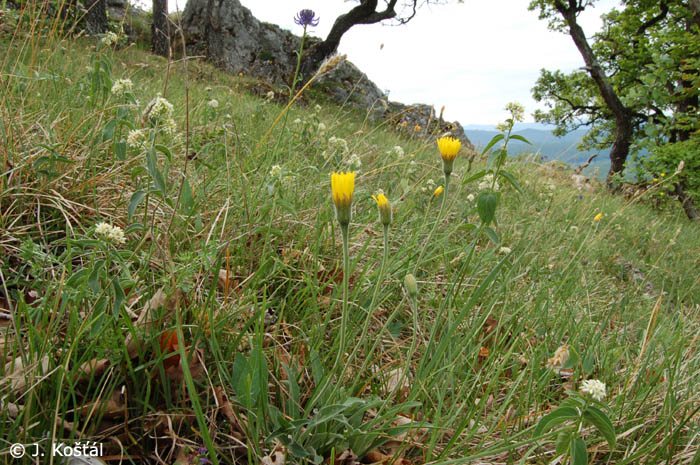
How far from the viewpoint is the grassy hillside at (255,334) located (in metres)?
0.73

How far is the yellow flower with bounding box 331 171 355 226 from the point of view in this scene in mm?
706

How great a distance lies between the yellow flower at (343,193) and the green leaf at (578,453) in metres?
0.53

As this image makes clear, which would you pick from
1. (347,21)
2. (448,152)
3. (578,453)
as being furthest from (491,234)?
(347,21)

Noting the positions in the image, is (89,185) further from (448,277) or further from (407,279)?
(448,277)

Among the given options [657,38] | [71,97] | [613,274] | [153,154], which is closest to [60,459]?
[153,154]

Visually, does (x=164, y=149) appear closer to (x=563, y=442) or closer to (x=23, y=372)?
(x=23, y=372)

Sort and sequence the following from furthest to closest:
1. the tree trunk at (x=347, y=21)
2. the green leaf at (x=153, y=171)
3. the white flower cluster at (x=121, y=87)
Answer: the tree trunk at (x=347, y=21) < the white flower cluster at (x=121, y=87) < the green leaf at (x=153, y=171)

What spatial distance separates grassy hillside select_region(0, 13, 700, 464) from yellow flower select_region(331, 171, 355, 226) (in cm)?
11

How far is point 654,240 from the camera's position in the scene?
3.72 m

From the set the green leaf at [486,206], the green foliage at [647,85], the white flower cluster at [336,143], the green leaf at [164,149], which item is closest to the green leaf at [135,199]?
the green leaf at [164,149]

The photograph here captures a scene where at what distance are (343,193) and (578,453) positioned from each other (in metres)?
0.58

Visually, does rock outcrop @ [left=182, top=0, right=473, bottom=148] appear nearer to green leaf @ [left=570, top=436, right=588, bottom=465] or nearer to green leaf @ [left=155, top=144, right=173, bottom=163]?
green leaf @ [left=155, top=144, right=173, bottom=163]

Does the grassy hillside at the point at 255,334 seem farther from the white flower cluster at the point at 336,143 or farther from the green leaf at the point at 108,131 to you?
the white flower cluster at the point at 336,143

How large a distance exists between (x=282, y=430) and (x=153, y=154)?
70cm
